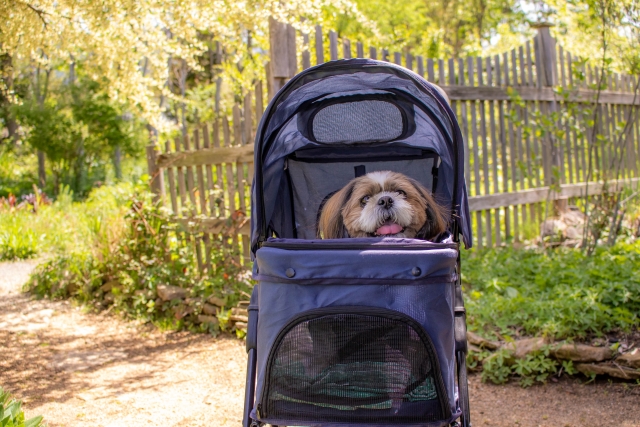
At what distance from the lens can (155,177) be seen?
6.28 metres

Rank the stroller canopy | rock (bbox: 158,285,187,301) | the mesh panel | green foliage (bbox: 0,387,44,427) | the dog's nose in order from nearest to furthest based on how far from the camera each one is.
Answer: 1. green foliage (bbox: 0,387,44,427)
2. the dog's nose
3. the stroller canopy
4. the mesh panel
5. rock (bbox: 158,285,187,301)

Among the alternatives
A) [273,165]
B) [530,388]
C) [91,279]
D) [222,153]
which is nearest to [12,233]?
[91,279]

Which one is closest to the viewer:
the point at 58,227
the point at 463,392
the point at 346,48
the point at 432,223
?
the point at 463,392

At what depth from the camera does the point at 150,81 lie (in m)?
6.71

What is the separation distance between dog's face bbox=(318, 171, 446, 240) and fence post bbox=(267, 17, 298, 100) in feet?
7.42

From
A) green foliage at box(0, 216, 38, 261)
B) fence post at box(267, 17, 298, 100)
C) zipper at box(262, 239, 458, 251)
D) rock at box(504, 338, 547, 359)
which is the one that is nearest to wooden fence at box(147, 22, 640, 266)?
fence post at box(267, 17, 298, 100)

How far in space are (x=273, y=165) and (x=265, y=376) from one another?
1384 mm

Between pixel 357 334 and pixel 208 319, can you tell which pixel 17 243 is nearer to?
pixel 208 319

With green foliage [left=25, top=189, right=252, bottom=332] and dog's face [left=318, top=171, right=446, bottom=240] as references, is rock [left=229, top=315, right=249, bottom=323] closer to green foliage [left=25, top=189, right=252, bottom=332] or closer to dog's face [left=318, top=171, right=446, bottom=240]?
green foliage [left=25, top=189, right=252, bottom=332]

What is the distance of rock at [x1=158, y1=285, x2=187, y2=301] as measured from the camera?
549 cm

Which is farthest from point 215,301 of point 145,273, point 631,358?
point 631,358

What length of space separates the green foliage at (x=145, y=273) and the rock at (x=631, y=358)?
298 centimetres

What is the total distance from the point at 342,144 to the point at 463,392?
5.05ft

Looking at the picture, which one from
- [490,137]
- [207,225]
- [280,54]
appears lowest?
[207,225]
